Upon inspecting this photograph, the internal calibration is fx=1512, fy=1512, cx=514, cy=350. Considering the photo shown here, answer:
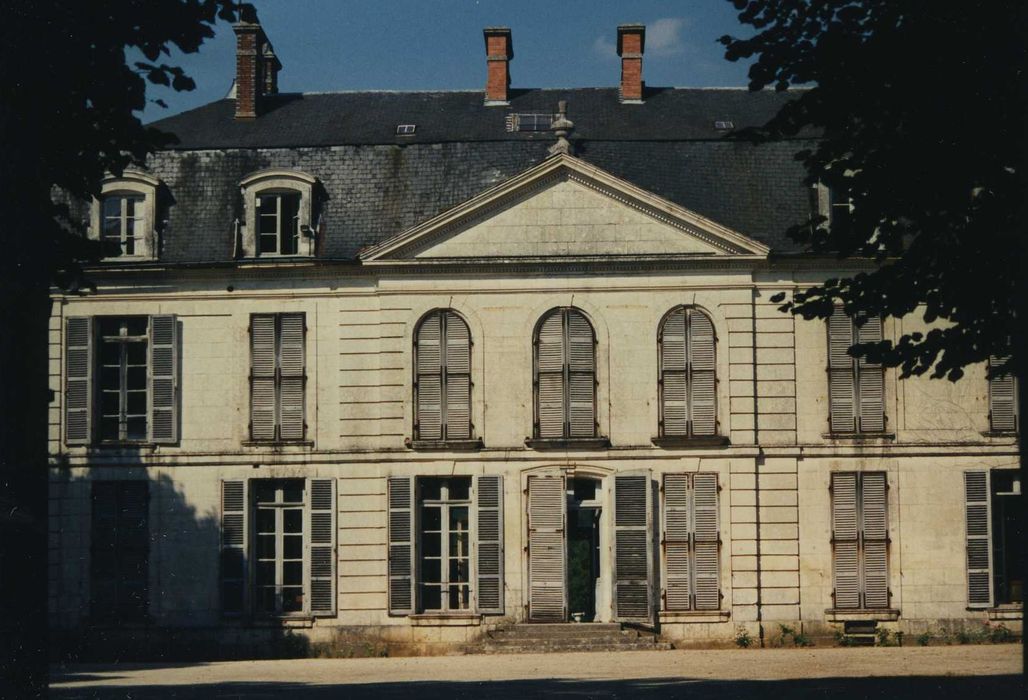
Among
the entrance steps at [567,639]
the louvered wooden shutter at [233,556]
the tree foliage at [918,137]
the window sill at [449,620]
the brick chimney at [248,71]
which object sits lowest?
the entrance steps at [567,639]

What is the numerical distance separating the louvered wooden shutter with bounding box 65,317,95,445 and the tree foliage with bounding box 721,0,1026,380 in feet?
41.9

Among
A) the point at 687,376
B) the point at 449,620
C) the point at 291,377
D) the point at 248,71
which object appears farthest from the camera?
the point at 248,71

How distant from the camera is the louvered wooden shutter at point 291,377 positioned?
74.8 ft

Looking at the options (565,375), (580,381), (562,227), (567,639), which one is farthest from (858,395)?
(567,639)

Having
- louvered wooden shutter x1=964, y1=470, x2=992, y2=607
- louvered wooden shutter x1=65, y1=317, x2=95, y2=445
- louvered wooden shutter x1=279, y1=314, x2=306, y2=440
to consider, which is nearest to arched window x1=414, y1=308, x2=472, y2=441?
louvered wooden shutter x1=279, y1=314, x2=306, y2=440

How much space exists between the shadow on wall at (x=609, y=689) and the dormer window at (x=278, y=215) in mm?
8421

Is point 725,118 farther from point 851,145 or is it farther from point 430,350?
point 851,145

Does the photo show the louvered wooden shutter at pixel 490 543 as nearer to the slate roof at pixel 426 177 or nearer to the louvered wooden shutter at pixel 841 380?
the slate roof at pixel 426 177

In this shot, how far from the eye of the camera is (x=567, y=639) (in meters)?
21.4

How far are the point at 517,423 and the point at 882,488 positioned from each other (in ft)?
18.0

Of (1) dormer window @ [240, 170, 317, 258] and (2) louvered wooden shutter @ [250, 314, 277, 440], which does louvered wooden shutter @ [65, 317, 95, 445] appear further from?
(1) dormer window @ [240, 170, 317, 258]

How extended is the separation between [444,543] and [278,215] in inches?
Result: 222

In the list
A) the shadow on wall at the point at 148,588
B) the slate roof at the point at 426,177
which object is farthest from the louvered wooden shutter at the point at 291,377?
the shadow on wall at the point at 148,588

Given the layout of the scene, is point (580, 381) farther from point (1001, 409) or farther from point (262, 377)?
point (1001, 409)
